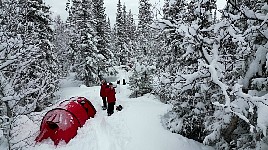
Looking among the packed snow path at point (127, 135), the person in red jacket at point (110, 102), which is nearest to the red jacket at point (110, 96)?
the person in red jacket at point (110, 102)

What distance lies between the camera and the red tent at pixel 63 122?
31.6 feet

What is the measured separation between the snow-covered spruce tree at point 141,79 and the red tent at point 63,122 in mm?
8075

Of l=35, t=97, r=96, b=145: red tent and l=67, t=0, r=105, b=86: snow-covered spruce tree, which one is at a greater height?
l=67, t=0, r=105, b=86: snow-covered spruce tree

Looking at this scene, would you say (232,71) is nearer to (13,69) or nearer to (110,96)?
(13,69)

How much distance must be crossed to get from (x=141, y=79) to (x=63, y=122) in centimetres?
1033

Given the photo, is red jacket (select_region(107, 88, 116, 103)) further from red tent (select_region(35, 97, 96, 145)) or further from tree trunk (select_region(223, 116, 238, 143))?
tree trunk (select_region(223, 116, 238, 143))

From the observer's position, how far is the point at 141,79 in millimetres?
19703

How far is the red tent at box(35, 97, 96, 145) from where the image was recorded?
9617mm

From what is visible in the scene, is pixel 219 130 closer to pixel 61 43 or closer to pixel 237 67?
pixel 237 67

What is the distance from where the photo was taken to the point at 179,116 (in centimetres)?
995

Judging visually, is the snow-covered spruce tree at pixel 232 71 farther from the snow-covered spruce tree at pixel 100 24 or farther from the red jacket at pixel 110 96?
the snow-covered spruce tree at pixel 100 24

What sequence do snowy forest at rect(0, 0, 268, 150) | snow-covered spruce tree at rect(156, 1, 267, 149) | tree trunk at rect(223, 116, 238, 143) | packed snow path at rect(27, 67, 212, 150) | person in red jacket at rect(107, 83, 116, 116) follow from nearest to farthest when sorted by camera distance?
snow-covered spruce tree at rect(156, 1, 267, 149), snowy forest at rect(0, 0, 268, 150), tree trunk at rect(223, 116, 238, 143), packed snow path at rect(27, 67, 212, 150), person in red jacket at rect(107, 83, 116, 116)

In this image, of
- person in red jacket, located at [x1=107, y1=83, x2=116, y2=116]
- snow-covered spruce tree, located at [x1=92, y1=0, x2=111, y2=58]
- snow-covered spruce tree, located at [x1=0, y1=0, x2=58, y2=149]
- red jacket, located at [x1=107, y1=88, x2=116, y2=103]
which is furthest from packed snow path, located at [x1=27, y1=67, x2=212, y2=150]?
snow-covered spruce tree, located at [x1=92, y1=0, x2=111, y2=58]

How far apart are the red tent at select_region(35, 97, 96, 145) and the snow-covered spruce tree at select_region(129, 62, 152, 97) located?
8075 mm
